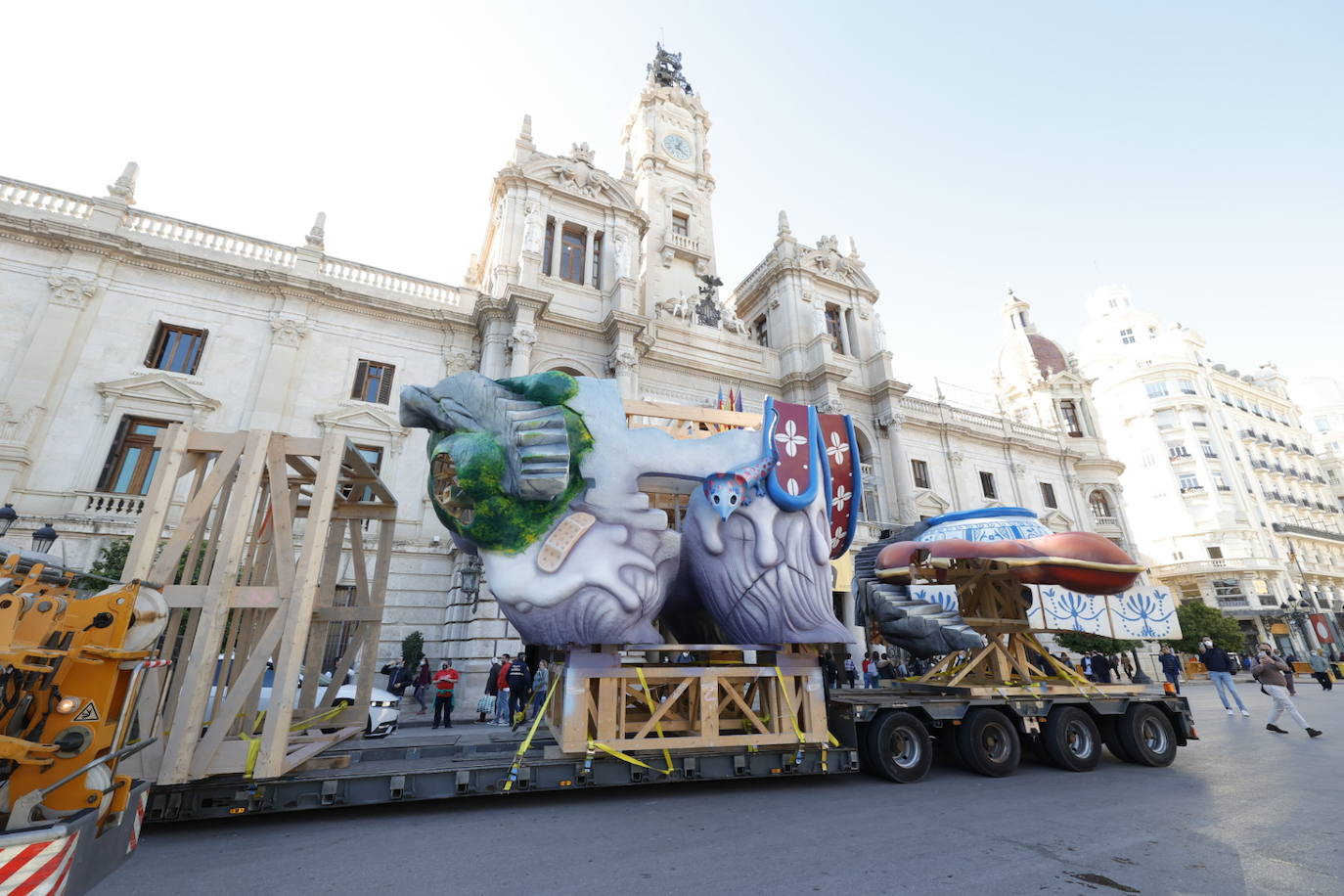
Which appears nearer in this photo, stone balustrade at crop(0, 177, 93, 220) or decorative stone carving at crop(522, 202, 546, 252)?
stone balustrade at crop(0, 177, 93, 220)

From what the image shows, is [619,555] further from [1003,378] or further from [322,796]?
[1003,378]

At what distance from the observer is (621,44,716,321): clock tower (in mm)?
27547

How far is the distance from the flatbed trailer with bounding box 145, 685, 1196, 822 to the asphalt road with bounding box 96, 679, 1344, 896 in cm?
24

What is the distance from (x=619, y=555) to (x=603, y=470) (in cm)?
101

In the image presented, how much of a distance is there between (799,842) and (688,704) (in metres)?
2.71

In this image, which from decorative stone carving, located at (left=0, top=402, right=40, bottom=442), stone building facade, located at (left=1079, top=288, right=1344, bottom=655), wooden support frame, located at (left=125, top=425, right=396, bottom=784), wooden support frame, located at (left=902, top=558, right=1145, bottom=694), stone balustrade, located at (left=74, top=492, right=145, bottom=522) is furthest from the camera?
stone building facade, located at (left=1079, top=288, right=1344, bottom=655)

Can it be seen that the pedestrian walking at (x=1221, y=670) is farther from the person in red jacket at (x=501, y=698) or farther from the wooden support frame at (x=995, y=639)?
the person in red jacket at (x=501, y=698)

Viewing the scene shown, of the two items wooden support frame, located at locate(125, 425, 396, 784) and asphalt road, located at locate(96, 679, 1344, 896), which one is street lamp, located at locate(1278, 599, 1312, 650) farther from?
wooden support frame, located at locate(125, 425, 396, 784)

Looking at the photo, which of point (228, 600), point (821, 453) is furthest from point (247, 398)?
point (821, 453)

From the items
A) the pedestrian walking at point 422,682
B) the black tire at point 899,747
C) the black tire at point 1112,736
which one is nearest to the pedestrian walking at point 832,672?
the black tire at point 1112,736

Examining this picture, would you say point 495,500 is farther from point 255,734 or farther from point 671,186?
point 671,186

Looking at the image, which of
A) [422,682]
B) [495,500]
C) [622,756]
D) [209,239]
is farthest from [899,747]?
[209,239]

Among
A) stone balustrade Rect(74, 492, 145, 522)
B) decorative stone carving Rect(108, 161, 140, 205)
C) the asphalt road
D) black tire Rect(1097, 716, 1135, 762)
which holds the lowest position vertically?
the asphalt road

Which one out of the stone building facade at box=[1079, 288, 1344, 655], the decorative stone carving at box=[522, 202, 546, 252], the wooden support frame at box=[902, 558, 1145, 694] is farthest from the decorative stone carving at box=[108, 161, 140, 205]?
the stone building facade at box=[1079, 288, 1344, 655]
